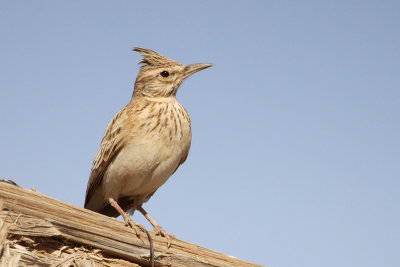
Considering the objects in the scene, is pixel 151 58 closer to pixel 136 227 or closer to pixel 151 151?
pixel 151 151

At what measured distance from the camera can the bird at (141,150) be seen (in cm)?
673

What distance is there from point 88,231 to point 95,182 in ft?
7.49

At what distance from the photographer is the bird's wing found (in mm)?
6859

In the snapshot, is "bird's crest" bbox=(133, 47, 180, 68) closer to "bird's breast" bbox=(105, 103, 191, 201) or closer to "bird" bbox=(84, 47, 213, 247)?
"bird" bbox=(84, 47, 213, 247)

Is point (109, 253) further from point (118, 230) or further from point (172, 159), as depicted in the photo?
point (172, 159)

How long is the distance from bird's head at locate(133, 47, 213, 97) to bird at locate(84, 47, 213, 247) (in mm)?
14

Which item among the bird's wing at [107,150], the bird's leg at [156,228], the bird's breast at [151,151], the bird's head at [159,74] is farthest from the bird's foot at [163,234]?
the bird's head at [159,74]

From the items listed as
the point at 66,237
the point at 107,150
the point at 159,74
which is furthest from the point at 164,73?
the point at 66,237

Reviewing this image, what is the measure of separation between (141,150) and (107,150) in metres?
0.52

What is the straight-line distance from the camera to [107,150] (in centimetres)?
693

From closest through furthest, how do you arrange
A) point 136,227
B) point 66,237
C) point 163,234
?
point 66,237, point 136,227, point 163,234

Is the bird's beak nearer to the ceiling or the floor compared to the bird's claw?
nearer to the ceiling

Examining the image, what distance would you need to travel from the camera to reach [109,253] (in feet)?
16.6

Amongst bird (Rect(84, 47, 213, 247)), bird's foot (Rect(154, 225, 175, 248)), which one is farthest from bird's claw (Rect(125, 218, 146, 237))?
bird (Rect(84, 47, 213, 247))
